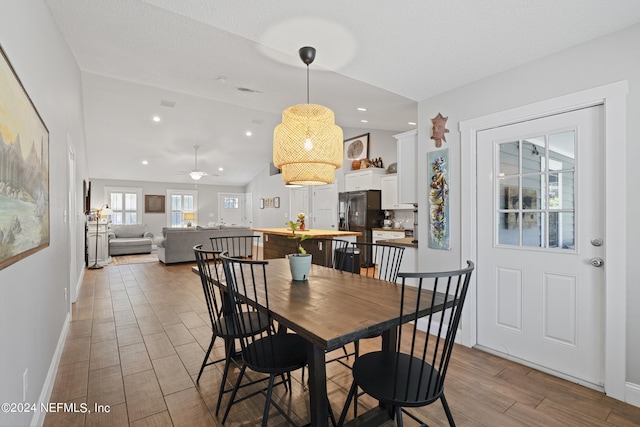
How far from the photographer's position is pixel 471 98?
9.00ft

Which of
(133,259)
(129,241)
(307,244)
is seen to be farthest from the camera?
(129,241)

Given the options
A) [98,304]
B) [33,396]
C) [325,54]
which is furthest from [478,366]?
[98,304]

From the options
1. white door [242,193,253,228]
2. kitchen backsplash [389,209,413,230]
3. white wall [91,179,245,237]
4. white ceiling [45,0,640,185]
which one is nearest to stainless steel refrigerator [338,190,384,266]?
kitchen backsplash [389,209,413,230]

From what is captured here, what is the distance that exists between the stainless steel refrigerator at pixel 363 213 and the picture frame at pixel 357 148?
90 cm

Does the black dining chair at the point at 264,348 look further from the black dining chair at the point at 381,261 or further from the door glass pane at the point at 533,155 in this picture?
the door glass pane at the point at 533,155

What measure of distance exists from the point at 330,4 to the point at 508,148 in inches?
70.8

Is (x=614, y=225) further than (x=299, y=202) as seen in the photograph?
No

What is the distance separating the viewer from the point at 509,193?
102 inches

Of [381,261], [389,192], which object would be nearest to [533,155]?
[381,261]

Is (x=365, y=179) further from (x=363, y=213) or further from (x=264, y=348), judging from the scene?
(x=264, y=348)

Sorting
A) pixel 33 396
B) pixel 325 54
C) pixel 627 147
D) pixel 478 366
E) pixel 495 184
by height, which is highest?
pixel 325 54

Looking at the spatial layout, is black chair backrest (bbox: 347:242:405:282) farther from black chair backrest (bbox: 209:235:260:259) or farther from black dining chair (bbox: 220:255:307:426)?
black chair backrest (bbox: 209:235:260:259)

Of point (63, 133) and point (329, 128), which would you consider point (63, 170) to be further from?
point (329, 128)

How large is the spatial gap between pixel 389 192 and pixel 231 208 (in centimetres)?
748
